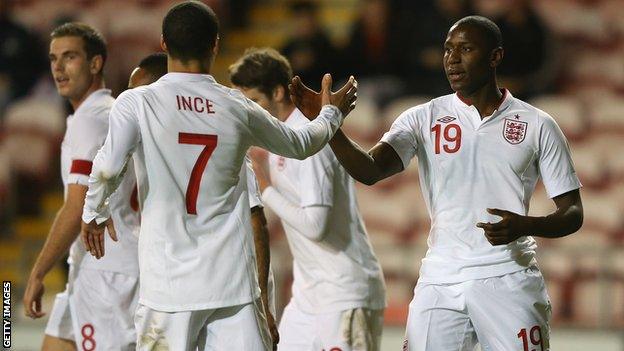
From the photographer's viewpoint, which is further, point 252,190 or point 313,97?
point 252,190

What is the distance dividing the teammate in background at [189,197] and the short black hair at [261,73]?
1.41 meters

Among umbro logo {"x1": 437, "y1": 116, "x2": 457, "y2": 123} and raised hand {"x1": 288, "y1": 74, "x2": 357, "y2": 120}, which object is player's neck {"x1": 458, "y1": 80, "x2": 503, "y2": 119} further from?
raised hand {"x1": 288, "y1": 74, "x2": 357, "y2": 120}

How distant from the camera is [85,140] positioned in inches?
235

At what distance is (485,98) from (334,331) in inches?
56.5

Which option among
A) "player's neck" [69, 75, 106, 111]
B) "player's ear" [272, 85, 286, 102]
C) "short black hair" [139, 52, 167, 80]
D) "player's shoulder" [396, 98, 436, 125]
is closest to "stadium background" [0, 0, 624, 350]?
"player's ear" [272, 85, 286, 102]

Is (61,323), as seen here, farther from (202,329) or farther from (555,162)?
(555,162)

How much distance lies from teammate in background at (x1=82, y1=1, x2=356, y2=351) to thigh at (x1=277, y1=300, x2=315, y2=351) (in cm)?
134

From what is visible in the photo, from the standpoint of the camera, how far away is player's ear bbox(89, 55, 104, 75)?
6328mm

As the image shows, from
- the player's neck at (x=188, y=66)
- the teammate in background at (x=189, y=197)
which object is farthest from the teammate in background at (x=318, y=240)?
the player's neck at (x=188, y=66)

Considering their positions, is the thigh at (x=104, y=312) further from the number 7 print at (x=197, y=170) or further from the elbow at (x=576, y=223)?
the elbow at (x=576, y=223)

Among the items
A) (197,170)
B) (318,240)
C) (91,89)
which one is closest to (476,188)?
(318,240)

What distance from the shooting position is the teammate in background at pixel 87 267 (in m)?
5.85

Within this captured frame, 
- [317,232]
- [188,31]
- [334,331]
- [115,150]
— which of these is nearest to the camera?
[115,150]

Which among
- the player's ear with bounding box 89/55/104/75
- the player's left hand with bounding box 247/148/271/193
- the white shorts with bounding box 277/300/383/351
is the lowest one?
the white shorts with bounding box 277/300/383/351
